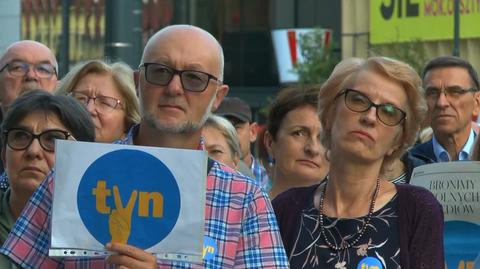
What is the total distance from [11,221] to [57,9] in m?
36.9

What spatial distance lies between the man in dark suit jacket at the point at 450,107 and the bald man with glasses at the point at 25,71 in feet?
6.63

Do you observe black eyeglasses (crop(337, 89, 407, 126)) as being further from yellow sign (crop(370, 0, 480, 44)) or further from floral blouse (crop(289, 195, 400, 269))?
yellow sign (crop(370, 0, 480, 44))

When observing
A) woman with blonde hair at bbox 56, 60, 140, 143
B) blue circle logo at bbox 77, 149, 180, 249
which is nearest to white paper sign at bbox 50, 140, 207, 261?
blue circle logo at bbox 77, 149, 180, 249

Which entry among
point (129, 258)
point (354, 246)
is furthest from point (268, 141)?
point (129, 258)

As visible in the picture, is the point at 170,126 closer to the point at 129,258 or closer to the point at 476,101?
the point at 129,258

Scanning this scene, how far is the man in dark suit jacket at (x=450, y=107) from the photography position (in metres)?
7.49

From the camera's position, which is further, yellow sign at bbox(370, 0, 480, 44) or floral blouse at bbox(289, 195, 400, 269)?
yellow sign at bbox(370, 0, 480, 44)

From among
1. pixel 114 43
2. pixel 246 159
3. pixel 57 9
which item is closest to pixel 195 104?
pixel 246 159

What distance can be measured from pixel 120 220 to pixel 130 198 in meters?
0.07

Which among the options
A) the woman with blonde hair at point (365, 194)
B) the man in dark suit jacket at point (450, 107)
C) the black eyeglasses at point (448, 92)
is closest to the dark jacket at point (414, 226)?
the woman with blonde hair at point (365, 194)

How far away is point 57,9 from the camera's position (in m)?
41.5

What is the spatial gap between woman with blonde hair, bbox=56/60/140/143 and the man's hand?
9.49 ft

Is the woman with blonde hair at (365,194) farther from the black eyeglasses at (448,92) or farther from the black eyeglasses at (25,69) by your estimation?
the black eyeglasses at (25,69)

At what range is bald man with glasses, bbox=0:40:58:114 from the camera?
26.5 feet
